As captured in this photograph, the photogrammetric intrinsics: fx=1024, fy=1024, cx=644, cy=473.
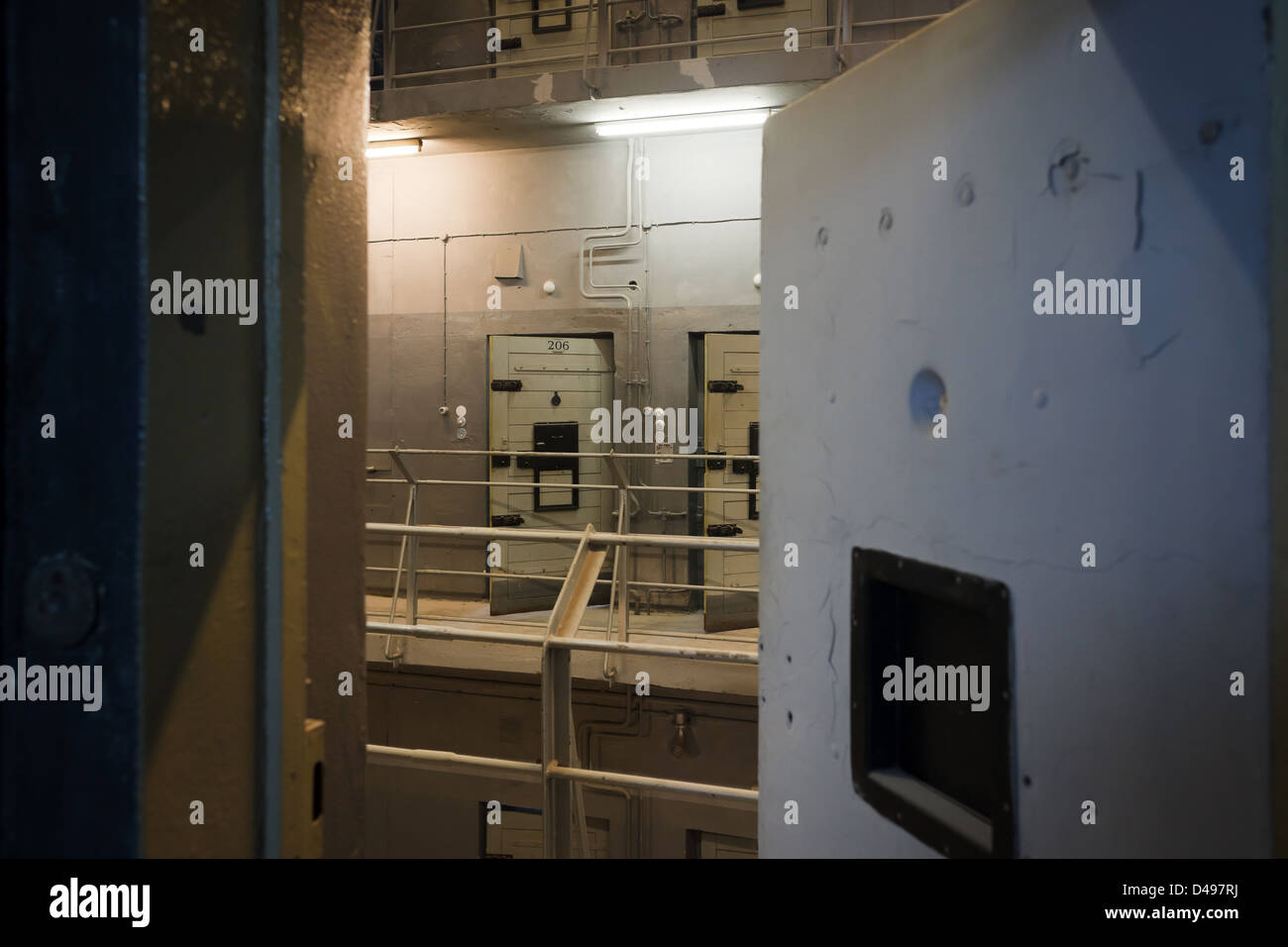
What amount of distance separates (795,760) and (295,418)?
3.78 ft

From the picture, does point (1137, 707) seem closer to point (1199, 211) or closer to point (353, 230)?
point (1199, 211)

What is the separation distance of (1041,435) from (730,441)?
5.79 meters

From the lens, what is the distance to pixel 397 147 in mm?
7363

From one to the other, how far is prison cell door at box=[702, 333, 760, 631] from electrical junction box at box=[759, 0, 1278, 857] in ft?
17.0

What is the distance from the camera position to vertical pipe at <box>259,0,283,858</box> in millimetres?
914
